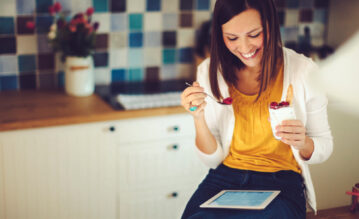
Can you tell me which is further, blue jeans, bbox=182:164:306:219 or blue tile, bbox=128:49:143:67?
blue tile, bbox=128:49:143:67

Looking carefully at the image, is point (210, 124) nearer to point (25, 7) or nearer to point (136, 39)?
point (136, 39)

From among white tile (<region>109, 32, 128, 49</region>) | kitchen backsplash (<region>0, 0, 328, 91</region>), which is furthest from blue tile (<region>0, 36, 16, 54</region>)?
white tile (<region>109, 32, 128, 49</region>)

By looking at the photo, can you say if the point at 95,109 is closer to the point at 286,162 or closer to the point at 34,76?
the point at 34,76

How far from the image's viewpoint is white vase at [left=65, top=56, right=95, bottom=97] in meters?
2.51

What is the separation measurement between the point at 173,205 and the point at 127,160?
1.20 ft

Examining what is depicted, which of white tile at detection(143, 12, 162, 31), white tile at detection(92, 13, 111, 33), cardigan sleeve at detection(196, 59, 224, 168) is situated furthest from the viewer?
white tile at detection(143, 12, 162, 31)

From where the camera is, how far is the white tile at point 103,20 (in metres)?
2.70

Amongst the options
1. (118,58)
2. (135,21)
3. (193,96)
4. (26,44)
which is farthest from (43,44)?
(193,96)

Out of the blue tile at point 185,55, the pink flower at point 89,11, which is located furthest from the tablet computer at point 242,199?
the blue tile at point 185,55

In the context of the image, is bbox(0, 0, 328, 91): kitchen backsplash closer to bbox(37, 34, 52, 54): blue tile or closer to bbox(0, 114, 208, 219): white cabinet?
bbox(37, 34, 52, 54): blue tile

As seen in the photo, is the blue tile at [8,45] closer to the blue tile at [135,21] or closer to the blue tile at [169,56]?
the blue tile at [135,21]

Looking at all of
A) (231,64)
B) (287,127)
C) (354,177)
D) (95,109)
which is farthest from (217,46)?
(95,109)

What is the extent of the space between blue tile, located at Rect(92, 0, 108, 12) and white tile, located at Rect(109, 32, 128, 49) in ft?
0.47

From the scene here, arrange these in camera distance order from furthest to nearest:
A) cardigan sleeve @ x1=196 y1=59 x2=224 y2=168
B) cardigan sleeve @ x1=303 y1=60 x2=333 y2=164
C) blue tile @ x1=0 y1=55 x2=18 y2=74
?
blue tile @ x1=0 y1=55 x2=18 y2=74 < cardigan sleeve @ x1=196 y1=59 x2=224 y2=168 < cardigan sleeve @ x1=303 y1=60 x2=333 y2=164
